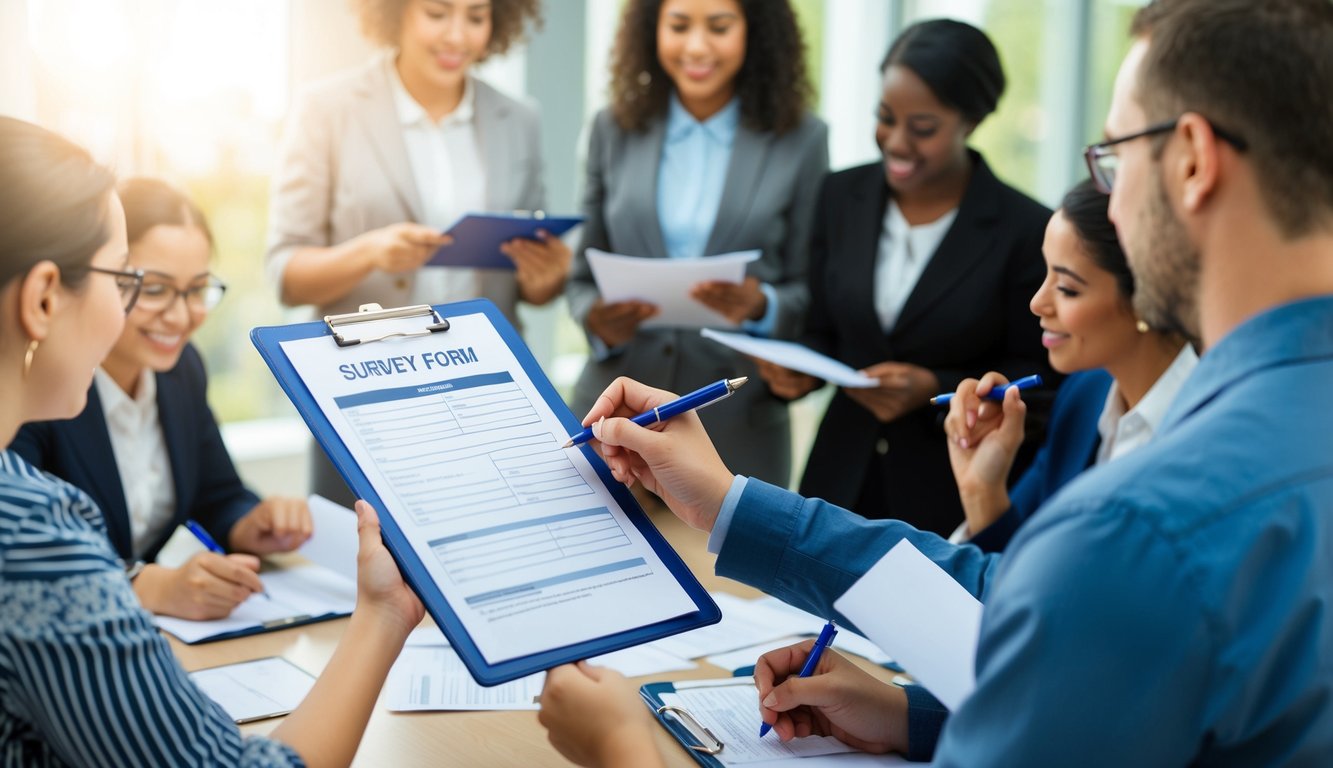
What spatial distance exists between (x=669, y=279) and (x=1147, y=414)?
108 cm

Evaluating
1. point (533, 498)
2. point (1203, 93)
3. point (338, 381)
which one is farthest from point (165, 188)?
point (1203, 93)

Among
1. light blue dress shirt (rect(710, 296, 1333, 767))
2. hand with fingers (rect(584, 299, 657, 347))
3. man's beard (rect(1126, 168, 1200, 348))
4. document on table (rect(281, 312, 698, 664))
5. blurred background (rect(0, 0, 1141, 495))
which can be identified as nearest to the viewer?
light blue dress shirt (rect(710, 296, 1333, 767))

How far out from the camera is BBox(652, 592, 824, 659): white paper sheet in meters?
1.77

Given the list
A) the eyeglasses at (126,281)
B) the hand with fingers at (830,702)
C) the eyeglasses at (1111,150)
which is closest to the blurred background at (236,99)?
the eyeglasses at (126,281)

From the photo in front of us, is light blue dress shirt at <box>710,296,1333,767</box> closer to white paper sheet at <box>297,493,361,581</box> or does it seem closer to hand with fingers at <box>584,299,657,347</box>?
white paper sheet at <box>297,493,361,581</box>

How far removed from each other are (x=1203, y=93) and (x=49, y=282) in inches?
38.2

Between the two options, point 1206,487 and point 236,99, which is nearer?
point 1206,487

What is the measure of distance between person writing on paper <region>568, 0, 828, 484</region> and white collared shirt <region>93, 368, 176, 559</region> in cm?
100

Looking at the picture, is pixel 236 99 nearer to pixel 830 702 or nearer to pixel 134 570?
pixel 134 570

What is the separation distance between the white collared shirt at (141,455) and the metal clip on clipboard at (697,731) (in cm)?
116

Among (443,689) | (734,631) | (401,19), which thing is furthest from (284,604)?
(401,19)

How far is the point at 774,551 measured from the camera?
4.56ft

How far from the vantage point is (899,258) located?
107 inches

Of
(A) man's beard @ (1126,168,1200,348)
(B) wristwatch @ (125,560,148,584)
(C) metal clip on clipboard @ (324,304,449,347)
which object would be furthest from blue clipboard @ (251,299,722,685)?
(B) wristwatch @ (125,560,148,584)
